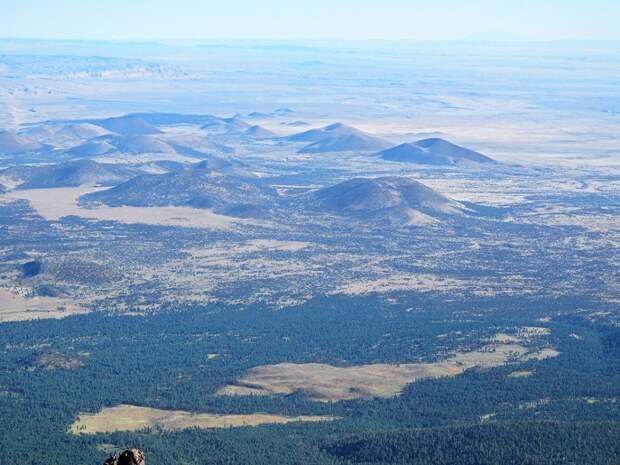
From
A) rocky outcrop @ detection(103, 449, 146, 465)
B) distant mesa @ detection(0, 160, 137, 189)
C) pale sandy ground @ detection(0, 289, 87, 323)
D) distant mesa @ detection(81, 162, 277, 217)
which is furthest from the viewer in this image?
distant mesa @ detection(0, 160, 137, 189)

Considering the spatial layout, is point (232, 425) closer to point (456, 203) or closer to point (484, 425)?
point (484, 425)

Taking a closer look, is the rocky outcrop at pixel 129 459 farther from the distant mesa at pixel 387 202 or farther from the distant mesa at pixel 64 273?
the distant mesa at pixel 387 202

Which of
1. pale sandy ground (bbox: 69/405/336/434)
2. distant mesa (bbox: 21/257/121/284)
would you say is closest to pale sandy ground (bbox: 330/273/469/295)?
distant mesa (bbox: 21/257/121/284)

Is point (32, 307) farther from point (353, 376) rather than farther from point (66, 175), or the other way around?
point (66, 175)

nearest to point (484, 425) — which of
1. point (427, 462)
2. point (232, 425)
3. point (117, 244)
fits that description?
point (427, 462)

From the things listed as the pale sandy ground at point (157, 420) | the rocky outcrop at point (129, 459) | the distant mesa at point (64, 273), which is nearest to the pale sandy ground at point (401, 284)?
the distant mesa at point (64, 273)

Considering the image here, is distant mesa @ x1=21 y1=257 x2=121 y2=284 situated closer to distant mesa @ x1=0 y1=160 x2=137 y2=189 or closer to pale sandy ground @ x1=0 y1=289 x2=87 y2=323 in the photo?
pale sandy ground @ x1=0 y1=289 x2=87 y2=323
